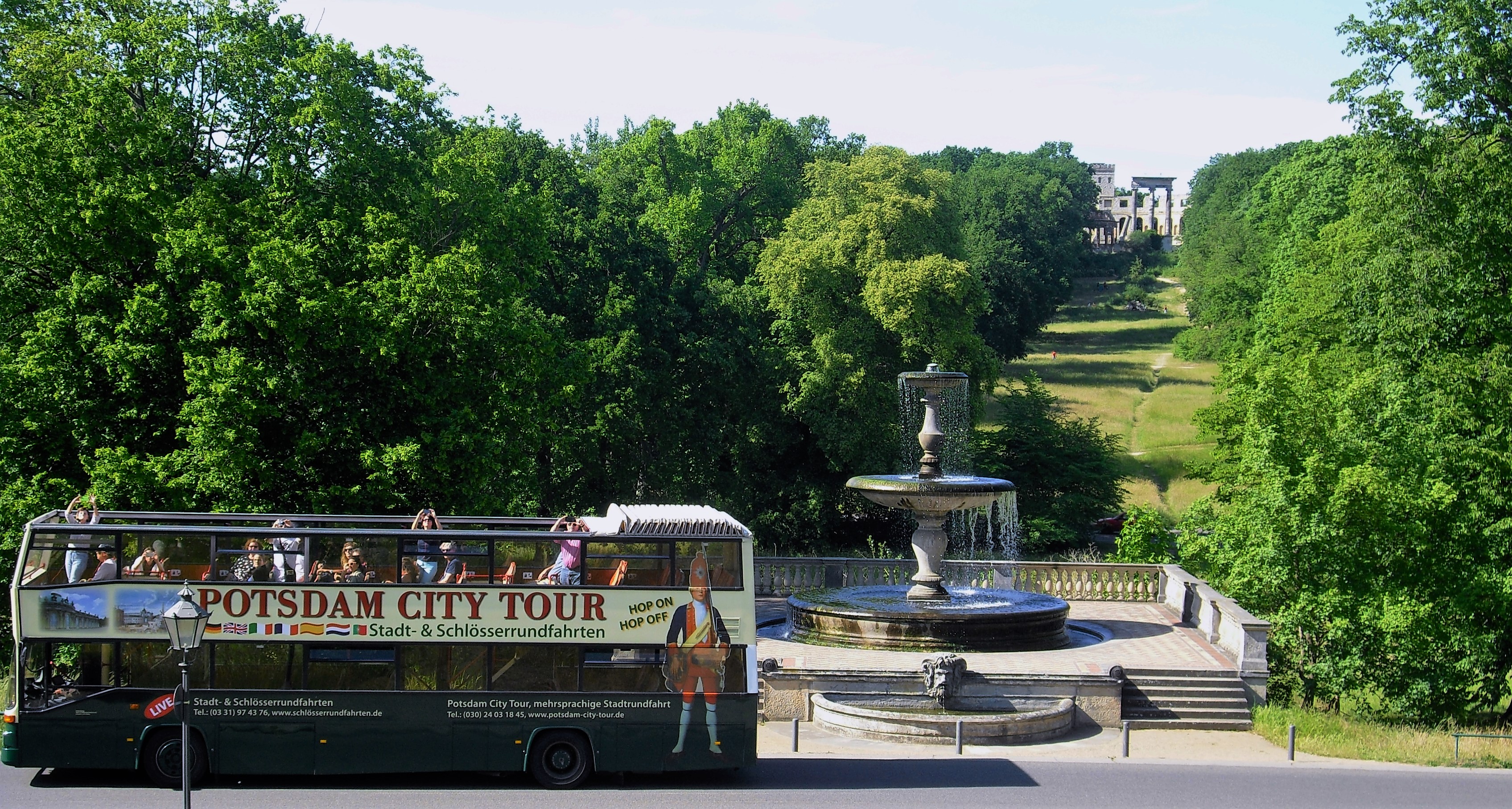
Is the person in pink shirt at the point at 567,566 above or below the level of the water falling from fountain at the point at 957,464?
above

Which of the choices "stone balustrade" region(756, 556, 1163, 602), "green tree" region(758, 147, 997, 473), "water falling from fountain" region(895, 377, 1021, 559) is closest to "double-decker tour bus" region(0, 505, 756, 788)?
"stone balustrade" region(756, 556, 1163, 602)

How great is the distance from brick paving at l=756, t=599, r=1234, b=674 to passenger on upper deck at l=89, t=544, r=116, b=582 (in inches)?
391

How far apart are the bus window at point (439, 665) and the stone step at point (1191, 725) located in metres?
11.4

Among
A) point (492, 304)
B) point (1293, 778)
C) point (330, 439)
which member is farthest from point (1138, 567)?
point (330, 439)

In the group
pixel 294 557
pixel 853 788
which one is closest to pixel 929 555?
pixel 853 788

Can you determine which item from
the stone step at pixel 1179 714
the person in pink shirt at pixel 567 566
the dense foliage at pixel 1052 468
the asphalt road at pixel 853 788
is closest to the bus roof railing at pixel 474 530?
the person in pink shirt at pixel 567 566

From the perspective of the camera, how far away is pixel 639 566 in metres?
17.8

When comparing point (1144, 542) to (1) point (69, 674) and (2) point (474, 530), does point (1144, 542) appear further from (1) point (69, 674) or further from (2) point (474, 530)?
(1) point (69, 674)

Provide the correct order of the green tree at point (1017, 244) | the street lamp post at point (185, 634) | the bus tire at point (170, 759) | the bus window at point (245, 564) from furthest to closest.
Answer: the green tree at point (1017, 244) < the bus tire at point (170, 759) < the bus window at point (245, 564) < the street lamp post at point (185, 634)

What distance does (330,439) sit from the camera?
91.7 feet

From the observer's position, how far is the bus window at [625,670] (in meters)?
17.8

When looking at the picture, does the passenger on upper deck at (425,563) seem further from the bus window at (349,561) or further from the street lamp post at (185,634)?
the street lamp post at (185,634)

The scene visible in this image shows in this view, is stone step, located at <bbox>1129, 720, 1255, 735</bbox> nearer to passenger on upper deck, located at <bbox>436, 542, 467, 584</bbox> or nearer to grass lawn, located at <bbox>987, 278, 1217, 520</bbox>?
passenger on upper deck, located at <bbox>436, 542, 467, 584</bbox>

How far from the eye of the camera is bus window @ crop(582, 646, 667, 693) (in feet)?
58.2
